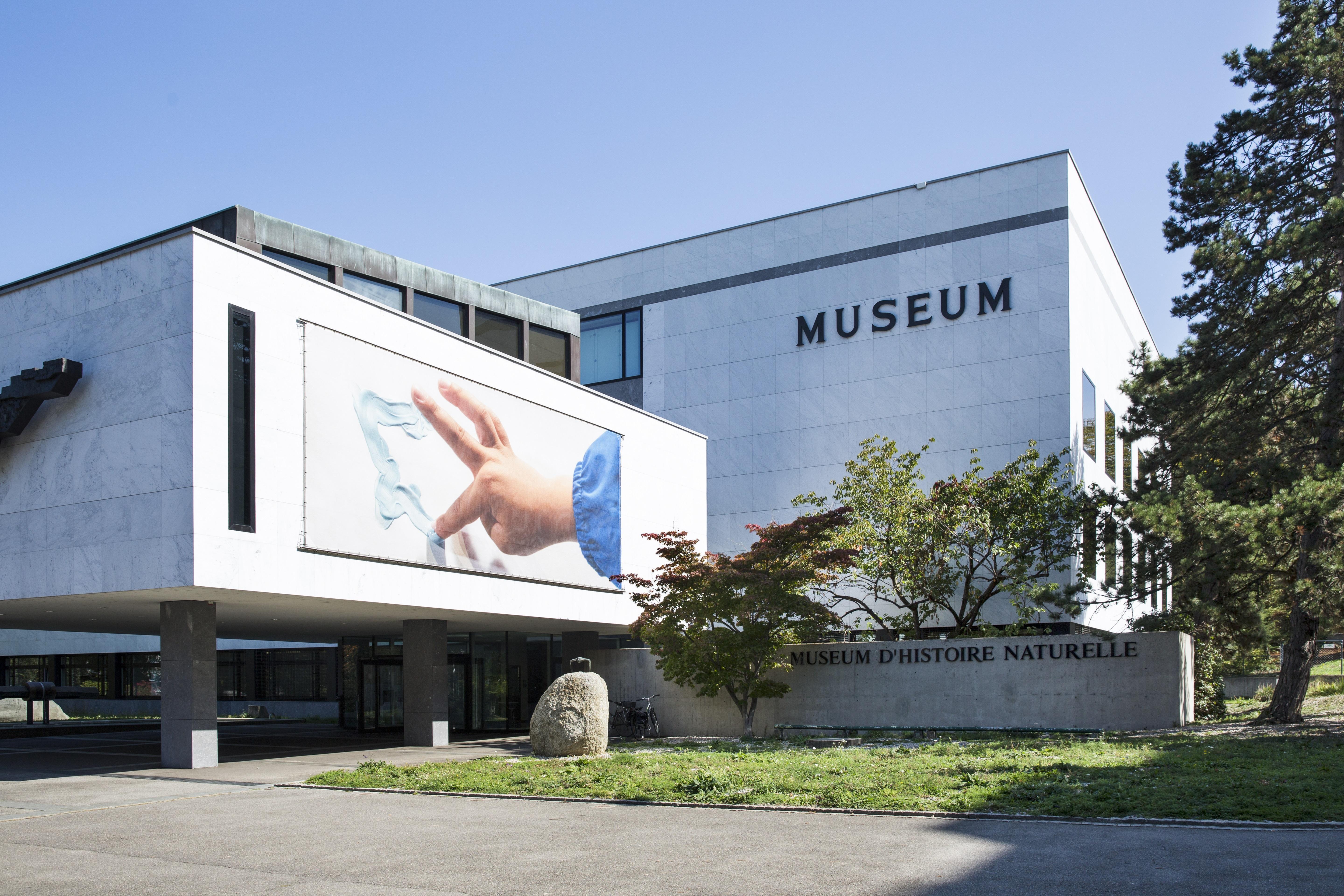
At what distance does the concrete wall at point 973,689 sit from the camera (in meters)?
25.4

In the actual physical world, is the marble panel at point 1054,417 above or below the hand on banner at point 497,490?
above

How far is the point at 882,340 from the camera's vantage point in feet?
128

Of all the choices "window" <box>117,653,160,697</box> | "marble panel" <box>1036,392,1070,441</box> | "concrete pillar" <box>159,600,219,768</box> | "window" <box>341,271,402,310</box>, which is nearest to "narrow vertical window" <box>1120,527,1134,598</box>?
"marble panel" <box>1036,392,1070,441</box>

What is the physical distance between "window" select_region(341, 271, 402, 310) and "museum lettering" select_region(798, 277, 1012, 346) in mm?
16537

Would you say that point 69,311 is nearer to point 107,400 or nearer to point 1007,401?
point 107,400

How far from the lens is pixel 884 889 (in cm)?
874

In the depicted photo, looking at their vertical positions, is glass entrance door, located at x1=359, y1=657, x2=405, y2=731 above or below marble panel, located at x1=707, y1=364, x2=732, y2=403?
below

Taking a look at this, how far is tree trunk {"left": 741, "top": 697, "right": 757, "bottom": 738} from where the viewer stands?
91.2 feet

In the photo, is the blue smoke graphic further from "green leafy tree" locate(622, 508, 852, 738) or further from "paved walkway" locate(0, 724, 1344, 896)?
"paved walkway" locate(0, 724, 1344, 896)

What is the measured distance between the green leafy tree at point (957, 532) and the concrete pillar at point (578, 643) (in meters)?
6.81

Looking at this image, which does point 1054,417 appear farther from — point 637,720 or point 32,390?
point 32,390

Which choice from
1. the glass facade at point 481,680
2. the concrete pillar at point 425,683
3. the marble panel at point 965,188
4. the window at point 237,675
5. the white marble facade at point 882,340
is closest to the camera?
the concrete pillar at point 425,683

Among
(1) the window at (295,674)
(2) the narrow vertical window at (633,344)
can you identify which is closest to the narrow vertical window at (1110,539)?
(2) the narrow vertical window at (633,344)

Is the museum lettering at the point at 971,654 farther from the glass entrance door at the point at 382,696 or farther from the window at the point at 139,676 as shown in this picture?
the window at the point at 139,676
